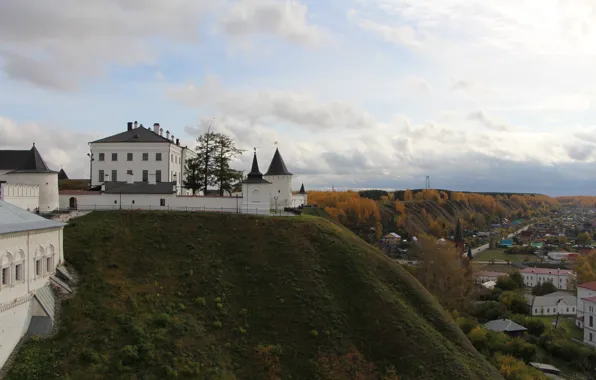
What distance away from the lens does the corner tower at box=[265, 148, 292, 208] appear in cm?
4028

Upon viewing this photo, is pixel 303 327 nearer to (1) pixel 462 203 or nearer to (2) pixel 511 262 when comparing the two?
(2) pixel 511 262

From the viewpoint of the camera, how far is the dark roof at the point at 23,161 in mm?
32375

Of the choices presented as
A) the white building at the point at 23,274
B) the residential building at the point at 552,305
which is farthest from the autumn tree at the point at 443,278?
the white building at the point at 23,274

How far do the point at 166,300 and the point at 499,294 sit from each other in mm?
51433

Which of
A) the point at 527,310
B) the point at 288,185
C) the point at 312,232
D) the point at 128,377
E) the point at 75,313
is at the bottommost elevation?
the point at 527,310

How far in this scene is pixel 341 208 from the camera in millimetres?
103562

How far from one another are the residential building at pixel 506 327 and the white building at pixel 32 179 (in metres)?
40.0

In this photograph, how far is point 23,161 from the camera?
34.2 metres

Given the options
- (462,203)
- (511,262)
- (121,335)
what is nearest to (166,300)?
(121,335)

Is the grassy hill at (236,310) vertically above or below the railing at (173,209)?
below

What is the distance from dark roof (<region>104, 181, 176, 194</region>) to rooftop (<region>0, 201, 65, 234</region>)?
12140 mm

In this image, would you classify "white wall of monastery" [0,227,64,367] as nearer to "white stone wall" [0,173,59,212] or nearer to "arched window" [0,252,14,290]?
"arched window" [0,252,14,290]

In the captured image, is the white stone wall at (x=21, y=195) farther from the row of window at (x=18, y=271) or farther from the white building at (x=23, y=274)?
the row of window at (x=18, y=271)

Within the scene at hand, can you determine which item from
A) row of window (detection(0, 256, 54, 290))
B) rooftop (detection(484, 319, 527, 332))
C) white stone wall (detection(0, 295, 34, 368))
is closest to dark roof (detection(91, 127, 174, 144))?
row of window (detection(0, 256, 54, 290))
